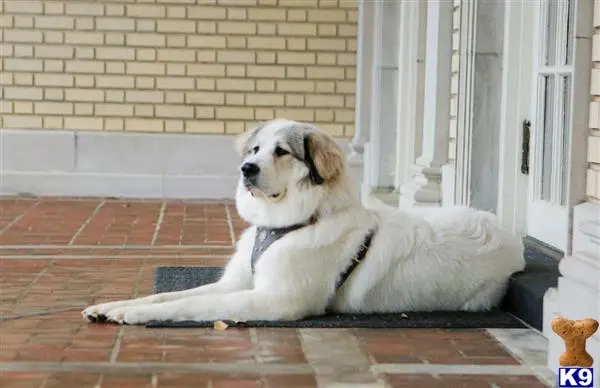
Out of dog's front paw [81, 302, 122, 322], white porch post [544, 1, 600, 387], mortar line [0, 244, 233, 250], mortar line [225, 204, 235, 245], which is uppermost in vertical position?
white porch post [544, 1, 600, 387]

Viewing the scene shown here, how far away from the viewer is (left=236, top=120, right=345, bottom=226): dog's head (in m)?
4.72

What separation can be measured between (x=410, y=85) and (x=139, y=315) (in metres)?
4.94

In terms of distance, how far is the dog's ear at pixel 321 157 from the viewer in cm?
474

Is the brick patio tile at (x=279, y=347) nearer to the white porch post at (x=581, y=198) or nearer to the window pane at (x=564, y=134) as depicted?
the white porch post at (x=581, y=198)

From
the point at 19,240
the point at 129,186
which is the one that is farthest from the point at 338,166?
the point at 129,186

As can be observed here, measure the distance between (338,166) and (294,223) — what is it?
0.32 m

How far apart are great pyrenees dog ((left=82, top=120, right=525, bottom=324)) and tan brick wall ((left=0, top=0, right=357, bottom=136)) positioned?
20.4 ft

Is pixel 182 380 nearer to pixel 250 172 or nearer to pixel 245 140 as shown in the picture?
pixel 250 172

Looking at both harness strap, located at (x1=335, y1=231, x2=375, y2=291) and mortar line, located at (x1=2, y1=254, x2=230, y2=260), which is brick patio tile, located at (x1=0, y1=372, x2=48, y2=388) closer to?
harness strap, located at (x1=335, y1=231, x2=375, y2=291)

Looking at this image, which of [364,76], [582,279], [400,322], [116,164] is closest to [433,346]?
[400,322]

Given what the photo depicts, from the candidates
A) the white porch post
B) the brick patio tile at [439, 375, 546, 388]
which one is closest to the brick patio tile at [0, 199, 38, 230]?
the brick patio tile at [439, 375, 546, 388]

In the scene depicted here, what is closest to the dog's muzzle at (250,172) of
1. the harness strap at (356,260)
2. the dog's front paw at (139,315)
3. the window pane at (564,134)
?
the harness strap at (356,260)

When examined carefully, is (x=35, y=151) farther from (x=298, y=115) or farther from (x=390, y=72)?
(x=390, y=72)

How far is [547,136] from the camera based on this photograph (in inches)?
232
